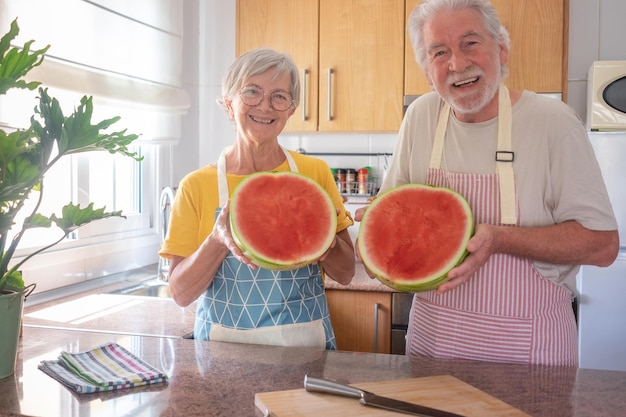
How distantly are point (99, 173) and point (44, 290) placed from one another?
74 cm

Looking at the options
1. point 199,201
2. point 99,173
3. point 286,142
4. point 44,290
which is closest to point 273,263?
point 199,201

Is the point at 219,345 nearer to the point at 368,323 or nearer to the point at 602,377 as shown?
the point at 602,377

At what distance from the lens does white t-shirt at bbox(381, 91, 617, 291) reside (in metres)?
1.61

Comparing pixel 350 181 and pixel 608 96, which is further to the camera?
pixel 350 181

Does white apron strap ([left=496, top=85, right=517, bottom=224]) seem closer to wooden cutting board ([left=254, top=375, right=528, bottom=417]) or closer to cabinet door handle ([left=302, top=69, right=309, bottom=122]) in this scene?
wooden cutting board ([left=254, top=375, right=528, bottom=417])

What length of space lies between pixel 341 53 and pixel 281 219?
2225 millimetres

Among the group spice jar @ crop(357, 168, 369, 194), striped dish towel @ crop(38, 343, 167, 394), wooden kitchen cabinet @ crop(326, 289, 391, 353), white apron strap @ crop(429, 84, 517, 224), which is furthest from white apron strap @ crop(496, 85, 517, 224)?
spice jar @ crop(357, 168, 369, 194)

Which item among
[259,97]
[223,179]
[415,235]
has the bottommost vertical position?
[415,235]

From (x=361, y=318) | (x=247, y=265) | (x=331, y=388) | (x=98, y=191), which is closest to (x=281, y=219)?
(x=247, y=265)

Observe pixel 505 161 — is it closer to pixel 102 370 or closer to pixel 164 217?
pixel 102 370

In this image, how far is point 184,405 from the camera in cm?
123

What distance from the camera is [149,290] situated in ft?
10.8

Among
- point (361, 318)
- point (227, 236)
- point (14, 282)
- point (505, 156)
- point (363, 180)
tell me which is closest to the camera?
point (14, 282)

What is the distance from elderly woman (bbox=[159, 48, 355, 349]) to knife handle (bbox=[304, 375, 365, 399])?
0.51 m
